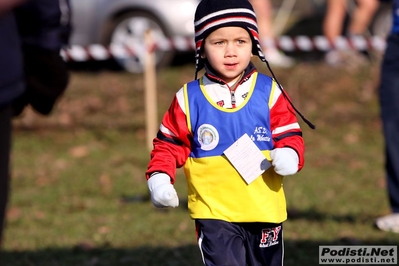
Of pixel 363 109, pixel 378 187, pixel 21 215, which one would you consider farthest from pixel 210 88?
pixel 363 109

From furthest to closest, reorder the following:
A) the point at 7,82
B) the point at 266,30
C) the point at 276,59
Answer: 1. the point at 276,59
2. the point at 266,30
3. the point at 7,82

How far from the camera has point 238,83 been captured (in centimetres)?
404

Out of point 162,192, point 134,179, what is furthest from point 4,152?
point 134,179

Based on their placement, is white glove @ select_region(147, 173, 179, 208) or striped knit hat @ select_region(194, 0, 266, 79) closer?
white glove @ select_region(147, 173, 179, 208)

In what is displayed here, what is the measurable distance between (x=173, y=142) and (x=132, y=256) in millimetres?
2311

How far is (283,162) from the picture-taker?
380cm

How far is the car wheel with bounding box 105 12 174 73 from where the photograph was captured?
13500 millimetres

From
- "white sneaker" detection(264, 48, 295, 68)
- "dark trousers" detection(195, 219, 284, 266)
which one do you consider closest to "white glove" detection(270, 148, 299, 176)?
"dark trousers" detection(195, 219, 284, 266)

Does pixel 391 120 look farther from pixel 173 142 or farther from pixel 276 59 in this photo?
pixel 276 59

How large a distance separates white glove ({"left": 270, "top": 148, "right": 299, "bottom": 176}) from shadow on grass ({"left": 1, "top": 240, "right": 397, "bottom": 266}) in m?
2.17

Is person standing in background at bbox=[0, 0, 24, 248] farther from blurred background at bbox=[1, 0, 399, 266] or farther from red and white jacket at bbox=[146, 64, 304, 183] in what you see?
blurred background at bbox=[1, 0, 399, 266]

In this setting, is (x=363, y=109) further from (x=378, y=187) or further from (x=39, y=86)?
(x=39, y=86)

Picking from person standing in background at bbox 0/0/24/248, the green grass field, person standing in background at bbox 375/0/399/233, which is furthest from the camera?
person standing in background at bbox 375/0/399/233

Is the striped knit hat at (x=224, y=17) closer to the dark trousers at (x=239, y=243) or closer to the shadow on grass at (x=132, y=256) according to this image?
the dark trousers at (x=239, y=243)
